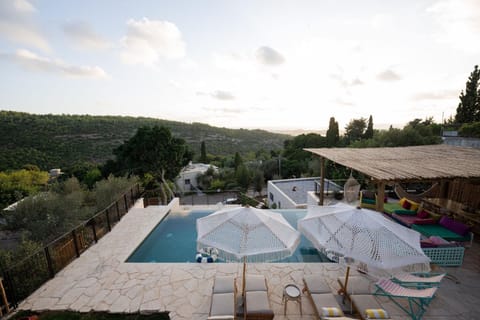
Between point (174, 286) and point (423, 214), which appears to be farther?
point (423, 214)

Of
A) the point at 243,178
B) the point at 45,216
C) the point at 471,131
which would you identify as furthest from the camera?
the point at 243,178

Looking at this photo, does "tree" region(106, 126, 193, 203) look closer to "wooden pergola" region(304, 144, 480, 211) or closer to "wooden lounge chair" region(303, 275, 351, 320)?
"wooden pergola" region(304, 144, 480, 211)

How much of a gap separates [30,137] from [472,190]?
139ft

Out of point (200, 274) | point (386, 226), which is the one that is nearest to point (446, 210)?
point (386, 226)

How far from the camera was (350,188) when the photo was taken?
30.4 feet

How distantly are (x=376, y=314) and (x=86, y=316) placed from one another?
552 cm

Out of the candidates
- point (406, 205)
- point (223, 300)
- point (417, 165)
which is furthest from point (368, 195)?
point (223, 300)

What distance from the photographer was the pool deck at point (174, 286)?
432 centimetres

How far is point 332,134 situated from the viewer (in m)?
28.9

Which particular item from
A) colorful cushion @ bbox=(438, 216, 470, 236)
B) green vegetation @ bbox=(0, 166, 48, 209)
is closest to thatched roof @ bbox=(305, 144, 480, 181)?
colorful cushion @ bbox=(438, 216, 470, 236)

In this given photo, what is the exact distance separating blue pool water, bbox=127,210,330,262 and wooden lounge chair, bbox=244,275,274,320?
2.12m

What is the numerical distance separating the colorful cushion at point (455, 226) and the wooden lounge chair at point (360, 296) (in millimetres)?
4426

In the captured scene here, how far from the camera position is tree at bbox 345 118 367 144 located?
103ft

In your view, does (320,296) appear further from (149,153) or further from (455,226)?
(149,153)
